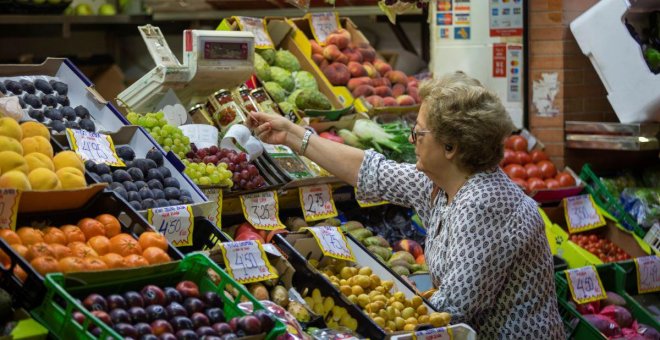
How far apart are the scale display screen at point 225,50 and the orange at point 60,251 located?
191 cm

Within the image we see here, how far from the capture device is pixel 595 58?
5.53 m

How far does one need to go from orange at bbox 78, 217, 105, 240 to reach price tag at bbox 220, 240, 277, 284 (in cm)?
41

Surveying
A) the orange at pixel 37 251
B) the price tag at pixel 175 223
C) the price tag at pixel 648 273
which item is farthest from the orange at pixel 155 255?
the price tag at pixel 648 273

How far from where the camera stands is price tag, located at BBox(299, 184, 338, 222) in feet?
13.9

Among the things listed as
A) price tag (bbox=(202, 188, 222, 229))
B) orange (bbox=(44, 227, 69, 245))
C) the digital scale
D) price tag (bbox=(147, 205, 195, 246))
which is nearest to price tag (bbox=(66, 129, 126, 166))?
price tag (bbox=(147, 205, 195, 246))

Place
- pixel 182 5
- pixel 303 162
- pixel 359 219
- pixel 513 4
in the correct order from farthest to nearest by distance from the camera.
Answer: pixel 182 5 → pixel 513 4 → pixel 359 219 → pixel 303 162

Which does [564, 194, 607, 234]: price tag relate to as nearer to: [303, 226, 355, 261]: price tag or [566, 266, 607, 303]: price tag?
[566, 266, 607, 303]: price tag

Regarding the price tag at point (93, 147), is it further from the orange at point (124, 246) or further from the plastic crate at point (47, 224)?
the orange at point (124, 246)

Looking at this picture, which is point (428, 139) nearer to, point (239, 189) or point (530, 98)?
point (239, 189)

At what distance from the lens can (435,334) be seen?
294cm

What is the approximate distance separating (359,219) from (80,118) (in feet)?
5.19

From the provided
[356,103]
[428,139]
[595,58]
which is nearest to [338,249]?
[428,139]

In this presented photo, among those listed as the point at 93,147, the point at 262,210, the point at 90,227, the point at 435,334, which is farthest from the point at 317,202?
the point at 90,227

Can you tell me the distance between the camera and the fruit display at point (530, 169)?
17.9 ft
